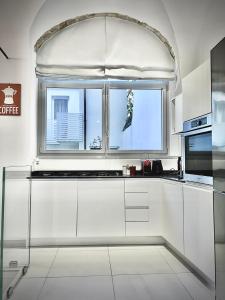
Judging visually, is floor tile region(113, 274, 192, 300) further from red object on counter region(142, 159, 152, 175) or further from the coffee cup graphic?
the coffee cup graphic

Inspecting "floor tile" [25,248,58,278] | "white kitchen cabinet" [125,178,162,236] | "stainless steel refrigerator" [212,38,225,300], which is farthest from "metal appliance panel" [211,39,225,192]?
"white kitchen cabinet" [125,178,162,236]

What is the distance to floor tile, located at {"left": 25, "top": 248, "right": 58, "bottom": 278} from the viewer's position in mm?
2562

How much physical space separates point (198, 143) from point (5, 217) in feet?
5.62

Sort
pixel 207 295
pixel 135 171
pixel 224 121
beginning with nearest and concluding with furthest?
pixel 224 121, pixel 207 295, pixel 135 171

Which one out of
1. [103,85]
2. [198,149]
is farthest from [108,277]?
[103,85]

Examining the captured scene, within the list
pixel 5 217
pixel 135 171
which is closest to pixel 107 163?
pixel 135 171

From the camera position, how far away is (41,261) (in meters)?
2.93

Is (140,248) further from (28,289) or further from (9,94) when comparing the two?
(9,94)

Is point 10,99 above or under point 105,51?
under

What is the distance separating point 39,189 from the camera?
3467 millimetres

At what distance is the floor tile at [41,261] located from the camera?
8.41 feet

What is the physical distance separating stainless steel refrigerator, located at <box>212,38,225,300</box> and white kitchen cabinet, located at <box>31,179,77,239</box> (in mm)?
2088

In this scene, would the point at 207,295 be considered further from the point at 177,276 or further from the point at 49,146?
the point at 49,146

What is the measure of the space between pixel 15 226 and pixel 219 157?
164 cm
